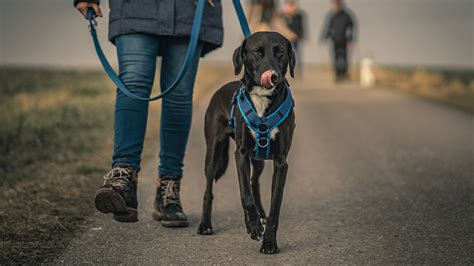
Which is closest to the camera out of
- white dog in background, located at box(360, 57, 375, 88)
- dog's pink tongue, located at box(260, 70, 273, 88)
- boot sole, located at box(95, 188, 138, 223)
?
dog's pink tongue, located at box(260, 70, 273, 88)

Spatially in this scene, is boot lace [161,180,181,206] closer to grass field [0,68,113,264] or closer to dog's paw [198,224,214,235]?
dog's paw [198,224,214,235]

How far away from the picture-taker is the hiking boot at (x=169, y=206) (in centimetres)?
461

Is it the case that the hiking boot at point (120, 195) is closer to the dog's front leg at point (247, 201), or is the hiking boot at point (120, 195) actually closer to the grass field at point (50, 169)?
the grass field at point (50, 169)

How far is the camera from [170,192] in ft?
15.5

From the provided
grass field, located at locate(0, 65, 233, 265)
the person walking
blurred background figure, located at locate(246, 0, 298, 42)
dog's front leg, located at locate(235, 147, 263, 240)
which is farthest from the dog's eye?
blurred background figure, located at locate(246, 0, 298, 42)

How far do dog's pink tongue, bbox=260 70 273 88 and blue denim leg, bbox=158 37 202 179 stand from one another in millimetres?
916

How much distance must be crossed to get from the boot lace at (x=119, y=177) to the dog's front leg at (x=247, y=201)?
0.72m

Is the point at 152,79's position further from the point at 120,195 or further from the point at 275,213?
the point at 275,213

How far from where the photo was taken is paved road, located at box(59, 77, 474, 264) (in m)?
4.00

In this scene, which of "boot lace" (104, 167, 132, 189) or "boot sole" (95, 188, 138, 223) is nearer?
"boot sole" (95, 188, 138, 223)

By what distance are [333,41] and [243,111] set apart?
18456mm

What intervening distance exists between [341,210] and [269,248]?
4.38 feet

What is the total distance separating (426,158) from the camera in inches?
305

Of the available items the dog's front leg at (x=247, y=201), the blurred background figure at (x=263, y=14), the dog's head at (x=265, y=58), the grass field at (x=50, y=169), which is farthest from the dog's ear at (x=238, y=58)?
the blurred background figure at (x=263, y=14)
